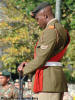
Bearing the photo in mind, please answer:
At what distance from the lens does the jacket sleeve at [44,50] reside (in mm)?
3688

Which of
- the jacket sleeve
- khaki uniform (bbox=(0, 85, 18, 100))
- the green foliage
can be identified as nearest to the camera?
the jacket sleeve

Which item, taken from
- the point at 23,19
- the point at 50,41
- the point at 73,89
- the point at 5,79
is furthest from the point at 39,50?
the point at 73,89

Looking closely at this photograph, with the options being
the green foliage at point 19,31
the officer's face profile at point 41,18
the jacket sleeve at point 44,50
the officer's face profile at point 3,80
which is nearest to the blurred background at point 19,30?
the green foliage at point 19,31

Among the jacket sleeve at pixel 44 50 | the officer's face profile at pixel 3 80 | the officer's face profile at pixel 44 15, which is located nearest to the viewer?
the jacket sleeve at pixel 44 50

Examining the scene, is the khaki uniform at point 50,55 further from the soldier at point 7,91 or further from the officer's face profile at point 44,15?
the soldier at point 7,91

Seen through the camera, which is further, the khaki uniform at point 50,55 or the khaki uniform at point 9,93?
the khaki uniform at point 9,93

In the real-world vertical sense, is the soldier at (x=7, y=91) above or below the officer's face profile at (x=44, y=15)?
below

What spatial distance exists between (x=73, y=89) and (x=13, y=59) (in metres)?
4.53

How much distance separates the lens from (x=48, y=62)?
3.79m

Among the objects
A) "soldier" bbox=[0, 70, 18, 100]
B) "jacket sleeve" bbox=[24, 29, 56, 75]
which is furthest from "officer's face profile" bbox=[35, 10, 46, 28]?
"soldier" bbox=[0, 70, 18, 100]

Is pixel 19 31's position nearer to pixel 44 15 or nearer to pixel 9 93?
pixel 9 93

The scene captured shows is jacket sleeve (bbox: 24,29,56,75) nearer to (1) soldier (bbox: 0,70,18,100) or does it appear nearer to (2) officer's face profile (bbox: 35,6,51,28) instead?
(2) officer's face profile (bbox: 35,6,51,28)

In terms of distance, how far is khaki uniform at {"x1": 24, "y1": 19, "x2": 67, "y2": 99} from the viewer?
3.70 meters

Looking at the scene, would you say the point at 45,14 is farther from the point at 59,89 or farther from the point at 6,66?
the point at 6,66
